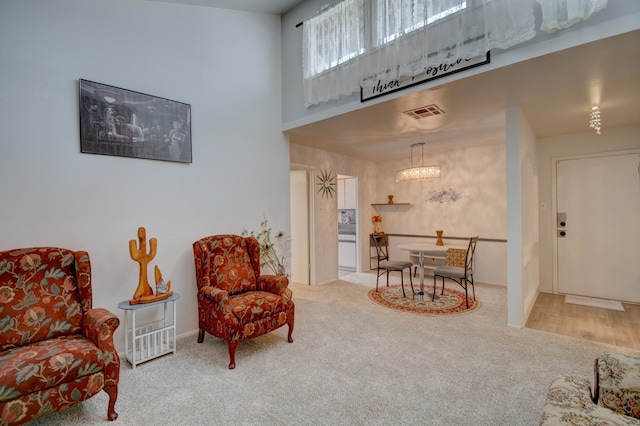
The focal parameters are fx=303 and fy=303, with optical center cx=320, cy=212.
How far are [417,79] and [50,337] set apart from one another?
3.55m

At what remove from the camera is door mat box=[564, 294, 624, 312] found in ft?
12.7

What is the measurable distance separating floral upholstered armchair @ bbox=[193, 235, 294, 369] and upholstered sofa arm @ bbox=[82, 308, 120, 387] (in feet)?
2.57

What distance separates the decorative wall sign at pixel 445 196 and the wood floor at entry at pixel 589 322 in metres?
2.16

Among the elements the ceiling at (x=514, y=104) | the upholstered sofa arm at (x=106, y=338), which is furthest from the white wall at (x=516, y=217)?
the upholstered sofa arm at (x=106, y=338)

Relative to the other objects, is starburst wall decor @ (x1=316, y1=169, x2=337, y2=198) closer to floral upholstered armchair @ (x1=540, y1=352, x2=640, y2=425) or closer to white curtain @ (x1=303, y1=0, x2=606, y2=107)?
white curtain @ (x1=303, y1=0, x2=606, y2=107)

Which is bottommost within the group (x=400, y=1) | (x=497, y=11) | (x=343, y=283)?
(x=343, y=283)

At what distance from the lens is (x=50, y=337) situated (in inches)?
80.6

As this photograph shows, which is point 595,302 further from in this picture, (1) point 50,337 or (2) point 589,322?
(1) point 50,337

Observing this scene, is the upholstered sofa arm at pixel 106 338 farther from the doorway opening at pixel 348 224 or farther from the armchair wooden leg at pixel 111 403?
the doorway opening at pixel 348 224

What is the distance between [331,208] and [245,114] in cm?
244

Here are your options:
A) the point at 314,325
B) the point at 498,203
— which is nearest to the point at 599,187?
the point at 498,203

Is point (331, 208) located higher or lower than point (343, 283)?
higher

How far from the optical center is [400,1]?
283 cm

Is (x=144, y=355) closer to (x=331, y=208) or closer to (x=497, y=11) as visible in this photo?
(x=331, y=208)
